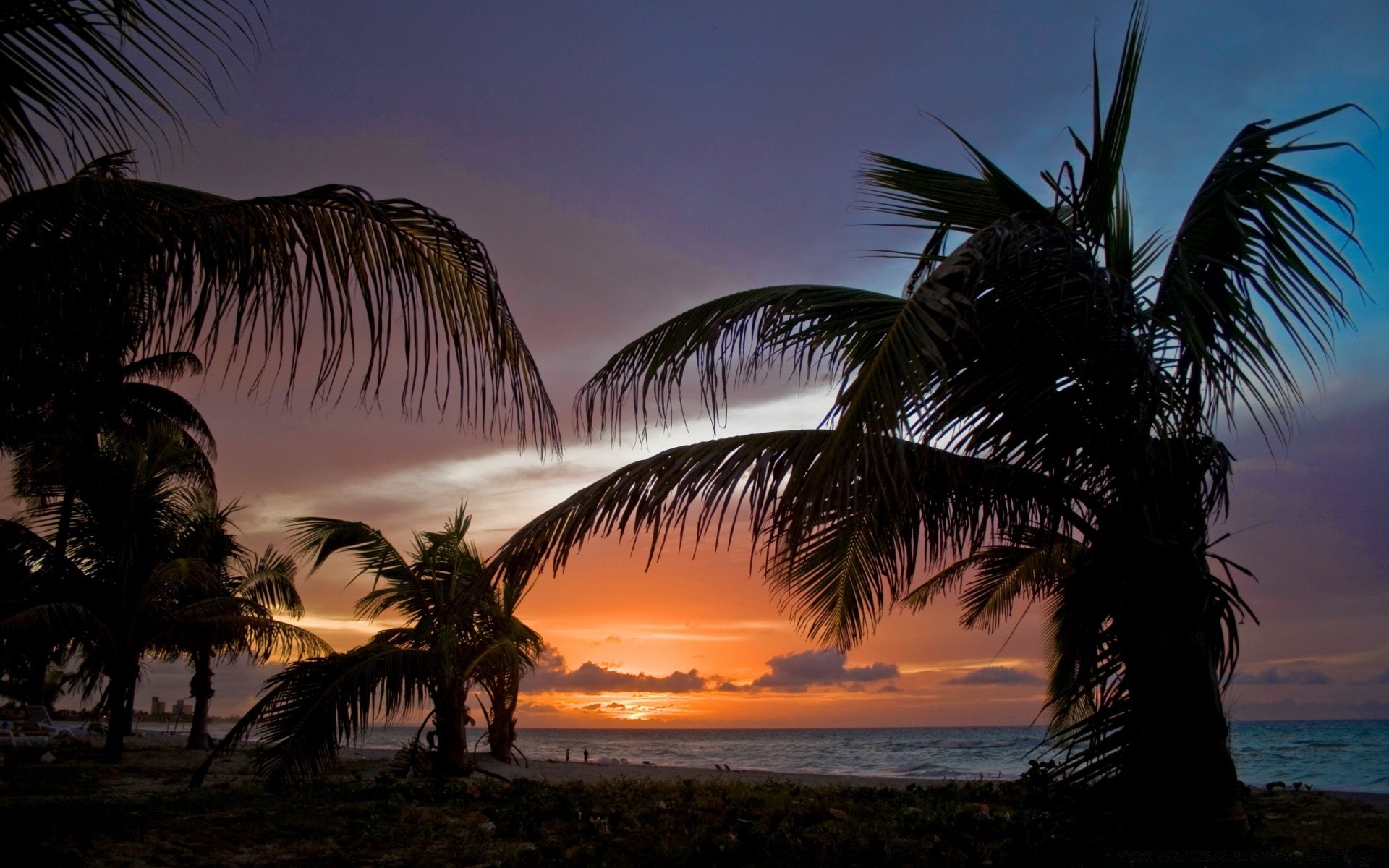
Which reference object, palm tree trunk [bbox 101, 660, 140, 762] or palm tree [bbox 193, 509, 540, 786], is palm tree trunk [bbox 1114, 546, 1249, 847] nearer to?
palm tree [bbox 193, 509, 540, 786]

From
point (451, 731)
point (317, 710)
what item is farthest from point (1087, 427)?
point (451, 731)

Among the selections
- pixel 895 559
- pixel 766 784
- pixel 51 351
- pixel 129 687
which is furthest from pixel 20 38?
pixel 129 687

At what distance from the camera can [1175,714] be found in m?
3.95

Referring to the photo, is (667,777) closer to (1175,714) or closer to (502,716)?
(502,716)

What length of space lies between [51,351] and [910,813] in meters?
7.11

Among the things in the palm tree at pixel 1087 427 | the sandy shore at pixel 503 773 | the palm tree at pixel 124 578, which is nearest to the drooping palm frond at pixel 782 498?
the palm tree at pixel 1087 427

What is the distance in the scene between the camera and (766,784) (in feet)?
36.8

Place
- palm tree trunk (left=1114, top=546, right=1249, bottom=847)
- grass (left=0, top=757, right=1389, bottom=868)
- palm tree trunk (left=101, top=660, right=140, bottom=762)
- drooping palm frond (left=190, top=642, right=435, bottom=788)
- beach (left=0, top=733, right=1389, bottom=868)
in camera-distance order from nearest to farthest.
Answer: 1. palm tree trunk (left=1114, top=546, right=1249, bottom=847)
2. grass (left=0, top=757, right=1389, bottom=868)
3. beach (left=0, top=733, right=1389, bottom=868)
4. drooping palm frond (left=190, top=642, right=435, bottom=788)
5. palm tree trunk (left=101, top=660, right=140, bottom=762)

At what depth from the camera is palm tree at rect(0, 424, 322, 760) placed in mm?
11711

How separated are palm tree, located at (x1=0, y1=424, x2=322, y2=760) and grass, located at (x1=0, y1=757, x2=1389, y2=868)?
243 cm

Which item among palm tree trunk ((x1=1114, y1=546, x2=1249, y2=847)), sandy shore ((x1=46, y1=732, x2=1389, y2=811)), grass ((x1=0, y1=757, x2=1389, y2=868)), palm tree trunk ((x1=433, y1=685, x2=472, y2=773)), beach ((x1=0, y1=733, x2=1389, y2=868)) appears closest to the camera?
palm tree trunk ((x1=1114, y1=546, x2=1249, y2=847))

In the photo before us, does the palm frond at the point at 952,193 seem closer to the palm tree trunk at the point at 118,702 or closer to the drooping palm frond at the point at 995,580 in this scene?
the drooping palm frond at the point at 995,580

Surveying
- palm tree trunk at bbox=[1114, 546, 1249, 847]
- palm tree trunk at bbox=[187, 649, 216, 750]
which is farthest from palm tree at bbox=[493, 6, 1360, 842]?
palm tree trunk at bbox=[187, 649, 216, 750]

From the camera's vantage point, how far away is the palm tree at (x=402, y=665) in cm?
777
